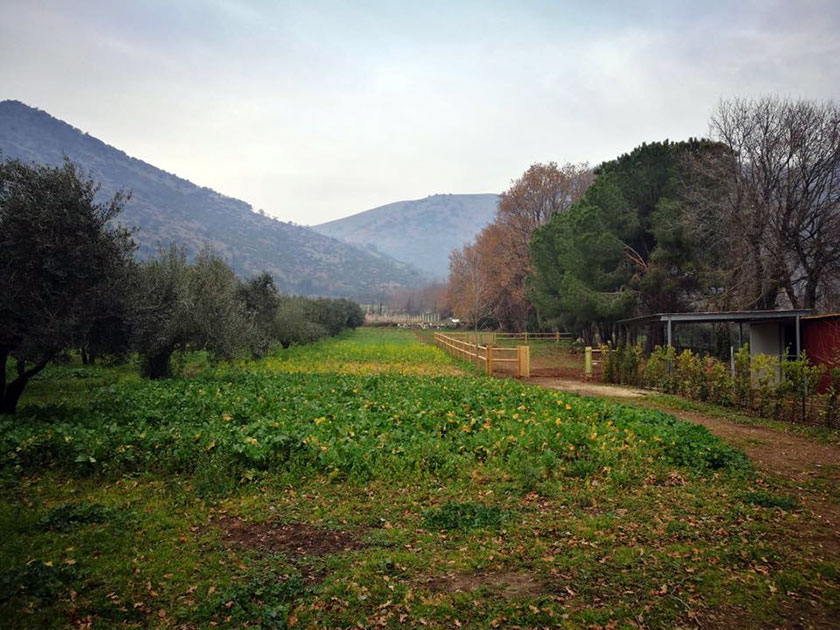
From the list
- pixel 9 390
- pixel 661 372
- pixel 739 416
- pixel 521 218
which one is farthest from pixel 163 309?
pixel 521 218

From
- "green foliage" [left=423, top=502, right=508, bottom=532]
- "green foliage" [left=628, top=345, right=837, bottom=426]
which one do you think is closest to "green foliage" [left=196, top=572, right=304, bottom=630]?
"green foliage" [left=423, top=502, right=508, bottom=532]

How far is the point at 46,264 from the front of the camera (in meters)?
9.56

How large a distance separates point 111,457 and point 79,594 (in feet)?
12.5

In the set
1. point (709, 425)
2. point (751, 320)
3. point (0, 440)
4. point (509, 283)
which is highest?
point (509, 283)

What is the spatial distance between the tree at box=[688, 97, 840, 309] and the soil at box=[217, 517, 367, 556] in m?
24.0

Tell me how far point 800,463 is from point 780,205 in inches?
745

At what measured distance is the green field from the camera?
420 centimetres

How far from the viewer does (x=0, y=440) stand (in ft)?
24.9

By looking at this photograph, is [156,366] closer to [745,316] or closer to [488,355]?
[488,355]

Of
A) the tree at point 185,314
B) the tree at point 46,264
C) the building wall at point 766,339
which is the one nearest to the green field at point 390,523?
the tree at point 46,264

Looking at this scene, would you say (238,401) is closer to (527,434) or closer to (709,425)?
(527,434)

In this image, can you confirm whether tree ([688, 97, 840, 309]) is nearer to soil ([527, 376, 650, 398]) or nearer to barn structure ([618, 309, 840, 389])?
barn structure ([618, 309, 840, 389])

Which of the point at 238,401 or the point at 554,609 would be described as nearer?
the point at 554,609

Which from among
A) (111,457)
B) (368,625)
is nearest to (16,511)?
(111,457)
